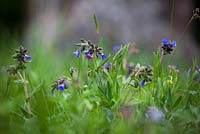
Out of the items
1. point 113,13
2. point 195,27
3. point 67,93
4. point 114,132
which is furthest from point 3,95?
point 195,27

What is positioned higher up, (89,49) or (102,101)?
(89,49)

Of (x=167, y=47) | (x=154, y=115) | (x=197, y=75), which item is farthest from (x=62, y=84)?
(x=197, y=75)

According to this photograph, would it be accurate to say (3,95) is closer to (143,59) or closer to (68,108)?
(68,108)

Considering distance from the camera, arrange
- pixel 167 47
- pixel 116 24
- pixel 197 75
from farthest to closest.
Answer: pixel 116 24, pixel 197 75, pixel 167 47

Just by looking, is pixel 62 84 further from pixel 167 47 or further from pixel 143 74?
pixel 167 47

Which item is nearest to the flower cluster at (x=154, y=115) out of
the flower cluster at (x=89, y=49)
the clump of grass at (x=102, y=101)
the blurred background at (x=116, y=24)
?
the clump of grass at (x=102, y=101)

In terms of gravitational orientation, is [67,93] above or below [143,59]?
below

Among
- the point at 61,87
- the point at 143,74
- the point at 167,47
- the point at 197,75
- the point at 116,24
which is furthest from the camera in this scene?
the point at 116,24

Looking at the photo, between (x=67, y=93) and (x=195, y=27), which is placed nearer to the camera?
(x=67, y=93)

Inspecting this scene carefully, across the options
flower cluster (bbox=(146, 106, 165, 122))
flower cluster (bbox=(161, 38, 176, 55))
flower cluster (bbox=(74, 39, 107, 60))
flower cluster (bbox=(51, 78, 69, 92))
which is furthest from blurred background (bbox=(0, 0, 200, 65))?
flower cluster (bbox=(146, 106, 165, 122))

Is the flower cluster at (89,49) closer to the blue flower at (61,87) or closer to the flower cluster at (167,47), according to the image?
the blue flower at (61,87)

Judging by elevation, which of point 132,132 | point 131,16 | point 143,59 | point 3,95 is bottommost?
point 132,132
